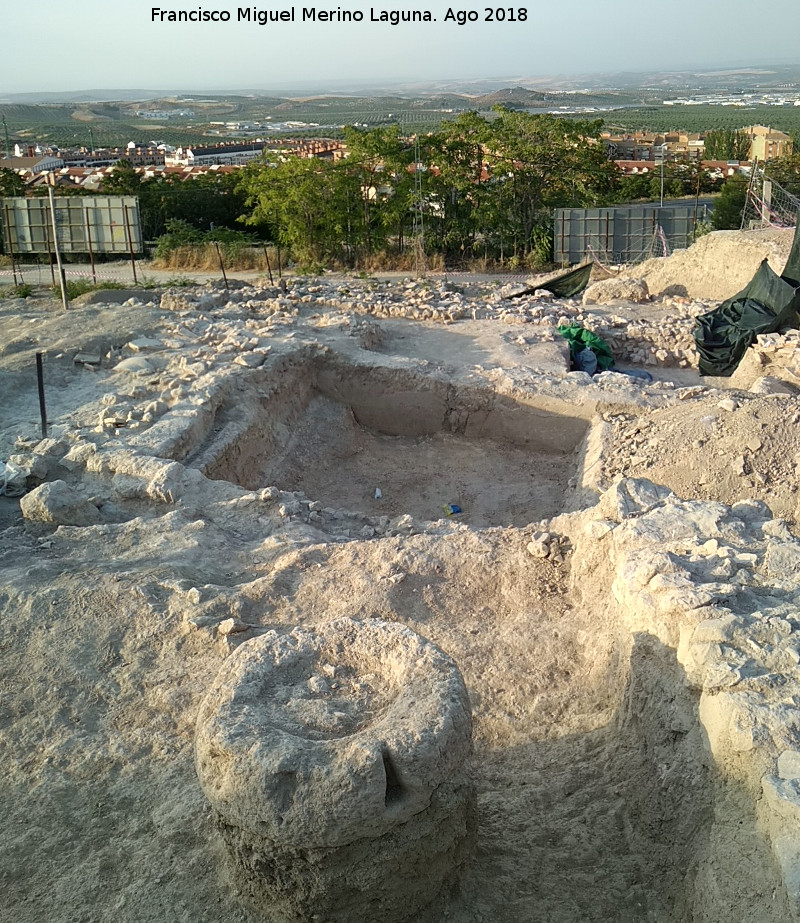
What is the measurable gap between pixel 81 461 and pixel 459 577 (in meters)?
3.34

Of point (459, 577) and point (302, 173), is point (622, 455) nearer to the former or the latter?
point (459, 577)

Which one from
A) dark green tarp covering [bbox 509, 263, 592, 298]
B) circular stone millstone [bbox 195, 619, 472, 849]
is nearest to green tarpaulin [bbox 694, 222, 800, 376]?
dark green tarp covering [bbox 509, 263, 592, 298]

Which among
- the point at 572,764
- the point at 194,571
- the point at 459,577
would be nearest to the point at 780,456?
the point at 459,577

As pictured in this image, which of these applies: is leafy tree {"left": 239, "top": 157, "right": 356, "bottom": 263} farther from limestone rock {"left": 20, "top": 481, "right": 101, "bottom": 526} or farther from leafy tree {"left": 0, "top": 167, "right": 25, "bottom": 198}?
limestone rock {"left": 20, "top": 481, "right": 101, "bottom": 526}

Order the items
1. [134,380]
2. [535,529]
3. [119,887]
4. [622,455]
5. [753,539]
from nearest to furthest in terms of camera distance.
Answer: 1. [119,887]
2. [753,539]
3. [535,529]
4. [622,455]
5. [134,380]

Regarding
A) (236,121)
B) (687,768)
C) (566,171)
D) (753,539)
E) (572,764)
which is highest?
(236,121)

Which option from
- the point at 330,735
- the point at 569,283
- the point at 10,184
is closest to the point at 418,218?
the point at 569,283

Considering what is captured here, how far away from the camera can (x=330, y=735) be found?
308cm

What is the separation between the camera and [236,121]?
110562 mm

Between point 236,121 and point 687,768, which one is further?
point 236,121

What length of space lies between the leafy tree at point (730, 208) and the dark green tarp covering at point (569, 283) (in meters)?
7.41

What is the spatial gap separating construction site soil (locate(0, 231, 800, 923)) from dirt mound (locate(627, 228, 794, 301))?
3.72 m

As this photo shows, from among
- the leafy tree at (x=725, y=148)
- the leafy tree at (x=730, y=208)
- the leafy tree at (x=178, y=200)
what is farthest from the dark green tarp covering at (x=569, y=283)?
the leafy tree at (x=725, y=148)

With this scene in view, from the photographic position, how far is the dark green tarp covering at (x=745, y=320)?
1058 cm
